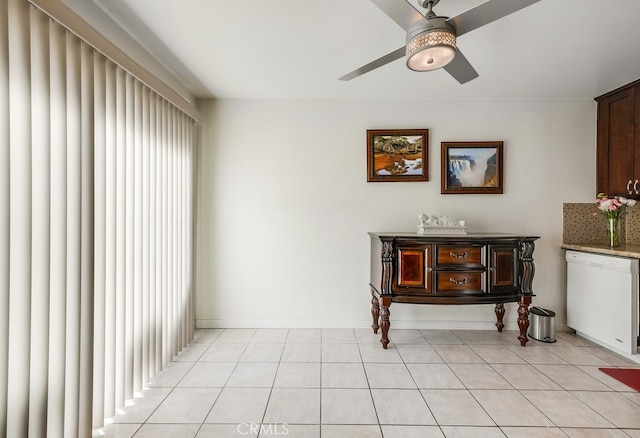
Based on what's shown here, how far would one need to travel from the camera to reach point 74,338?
152 cm

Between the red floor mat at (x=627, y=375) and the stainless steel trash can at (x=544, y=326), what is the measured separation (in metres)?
0.55

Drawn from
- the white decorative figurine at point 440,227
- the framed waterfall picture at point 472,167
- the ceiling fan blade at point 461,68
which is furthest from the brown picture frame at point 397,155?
the ceiling fan blade at point 461,68

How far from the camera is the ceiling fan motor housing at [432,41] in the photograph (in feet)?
4.99

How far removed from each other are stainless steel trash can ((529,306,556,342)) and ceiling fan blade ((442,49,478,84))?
244 centimetres

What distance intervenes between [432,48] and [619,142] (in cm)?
285

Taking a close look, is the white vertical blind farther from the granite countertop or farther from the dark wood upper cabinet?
the dark wood upper cabinet

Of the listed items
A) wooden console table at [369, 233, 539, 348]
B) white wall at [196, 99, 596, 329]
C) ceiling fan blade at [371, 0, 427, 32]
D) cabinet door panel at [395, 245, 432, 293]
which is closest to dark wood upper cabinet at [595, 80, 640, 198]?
white wall at [196, 99, 596, 329]

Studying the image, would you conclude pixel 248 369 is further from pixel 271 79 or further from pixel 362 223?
pixel 271 79

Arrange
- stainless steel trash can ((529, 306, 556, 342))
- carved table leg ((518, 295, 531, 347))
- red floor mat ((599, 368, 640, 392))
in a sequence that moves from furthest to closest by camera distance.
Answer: stainless steel trash can ((529, 306, 556, 342)) < carved table leg ((518, 295, 531, 347)) < red floor mat ((599, 368, 640, 392))

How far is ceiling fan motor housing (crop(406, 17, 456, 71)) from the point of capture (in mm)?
1521

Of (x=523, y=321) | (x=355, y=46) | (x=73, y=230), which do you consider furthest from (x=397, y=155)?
(x=73, y=230)

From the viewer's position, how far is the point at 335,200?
3.37m

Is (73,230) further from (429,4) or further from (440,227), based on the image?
(440,227)

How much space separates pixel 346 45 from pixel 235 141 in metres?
1.62
